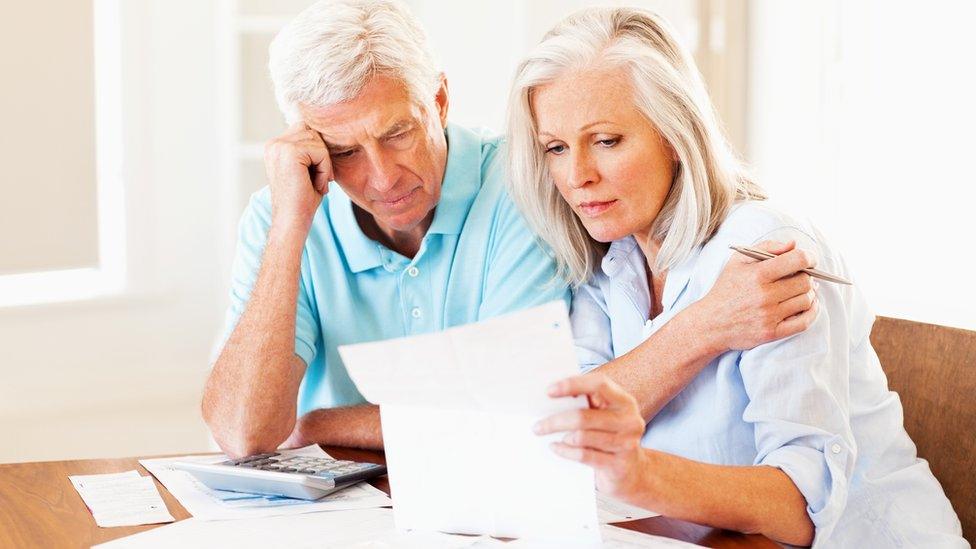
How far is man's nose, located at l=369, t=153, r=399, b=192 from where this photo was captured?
5.72 ft

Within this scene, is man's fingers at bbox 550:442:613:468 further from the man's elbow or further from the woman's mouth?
Answer: the man's elbow

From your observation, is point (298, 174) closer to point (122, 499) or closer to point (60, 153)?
point (122, 499)

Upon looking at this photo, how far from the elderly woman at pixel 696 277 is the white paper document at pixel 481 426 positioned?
229 mm

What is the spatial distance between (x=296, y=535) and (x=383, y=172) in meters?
0.68

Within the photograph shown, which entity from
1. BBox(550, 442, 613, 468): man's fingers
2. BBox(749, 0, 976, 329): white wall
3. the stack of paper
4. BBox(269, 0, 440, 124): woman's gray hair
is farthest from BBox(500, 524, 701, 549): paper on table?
BBox(749, 0, 976, 329): white wall

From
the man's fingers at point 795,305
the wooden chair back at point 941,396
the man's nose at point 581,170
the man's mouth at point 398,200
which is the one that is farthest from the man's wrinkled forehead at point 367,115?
the wooden chair back at point 941,396

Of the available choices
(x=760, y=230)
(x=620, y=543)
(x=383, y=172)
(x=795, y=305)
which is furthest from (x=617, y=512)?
(x=383, y=172)

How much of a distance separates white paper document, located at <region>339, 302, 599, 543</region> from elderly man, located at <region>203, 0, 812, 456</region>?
351 mm

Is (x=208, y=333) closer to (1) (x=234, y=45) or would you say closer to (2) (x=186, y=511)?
(1) (x=234, y=45)

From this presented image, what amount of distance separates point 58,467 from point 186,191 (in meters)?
1.88

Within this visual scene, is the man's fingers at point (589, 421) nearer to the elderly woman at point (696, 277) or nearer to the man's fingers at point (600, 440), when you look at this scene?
the man's fingers at point (600, 440)

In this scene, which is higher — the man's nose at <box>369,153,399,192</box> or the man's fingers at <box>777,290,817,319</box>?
the man's nose at <box>369,153,399,192</box>

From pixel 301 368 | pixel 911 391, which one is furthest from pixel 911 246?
pixel 301 368

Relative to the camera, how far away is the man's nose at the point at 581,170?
156 centimetres
